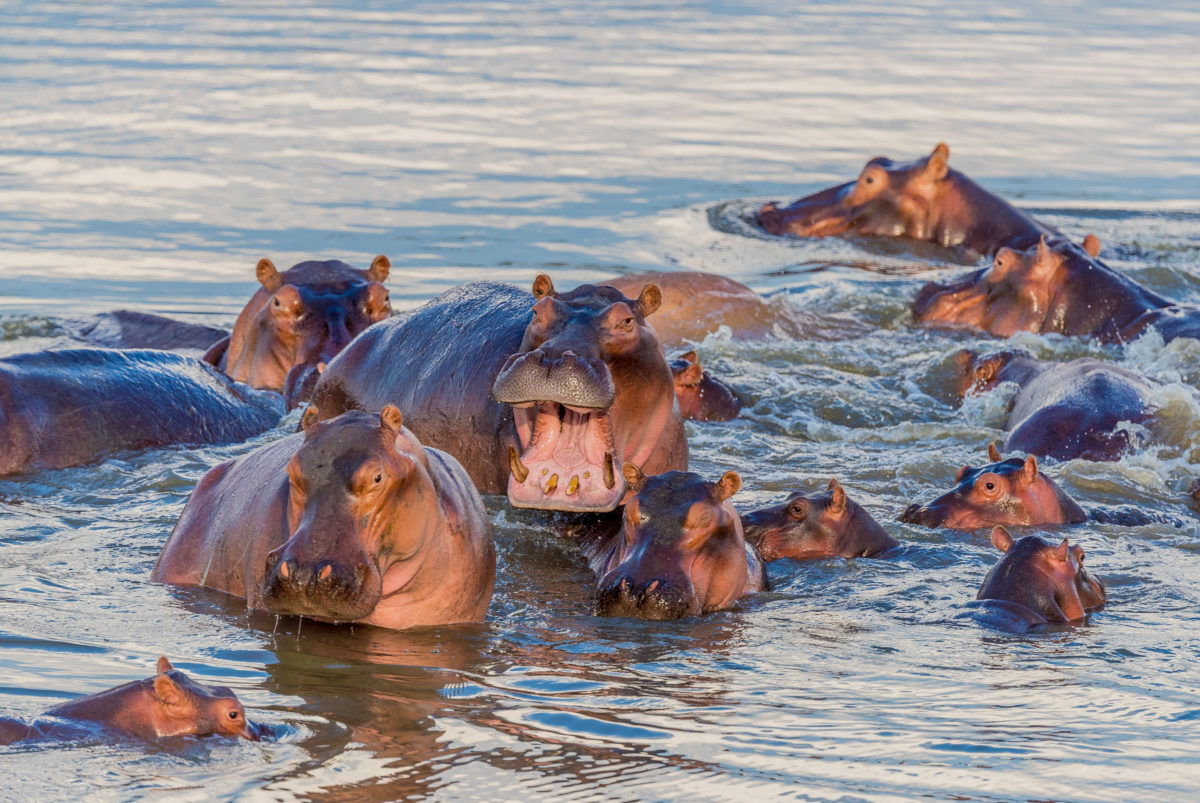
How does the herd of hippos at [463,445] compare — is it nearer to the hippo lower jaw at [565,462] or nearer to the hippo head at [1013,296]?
the hippo lower jaw at [565,462]

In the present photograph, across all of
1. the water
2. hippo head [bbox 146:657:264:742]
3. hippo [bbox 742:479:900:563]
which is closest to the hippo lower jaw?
the water

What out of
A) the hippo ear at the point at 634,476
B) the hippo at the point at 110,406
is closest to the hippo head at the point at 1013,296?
the hippo at the point at 110,406

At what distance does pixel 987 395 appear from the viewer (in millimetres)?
9250

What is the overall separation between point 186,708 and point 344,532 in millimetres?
752

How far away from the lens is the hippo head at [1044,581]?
557 centimetres

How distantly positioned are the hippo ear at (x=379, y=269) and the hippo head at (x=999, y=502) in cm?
304

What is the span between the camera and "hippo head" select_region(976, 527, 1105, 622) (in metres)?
5.57

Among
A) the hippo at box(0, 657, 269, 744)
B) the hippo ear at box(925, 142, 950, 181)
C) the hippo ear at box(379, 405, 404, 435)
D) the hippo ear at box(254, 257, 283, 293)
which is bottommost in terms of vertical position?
the hippo at box(0, 657, 269, 744)

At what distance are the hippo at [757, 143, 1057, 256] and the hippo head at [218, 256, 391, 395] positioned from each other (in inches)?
218

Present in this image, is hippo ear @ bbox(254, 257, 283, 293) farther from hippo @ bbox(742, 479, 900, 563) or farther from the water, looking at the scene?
hippo @ bbox(742, 479, 900, 563)

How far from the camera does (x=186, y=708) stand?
3.87 metres

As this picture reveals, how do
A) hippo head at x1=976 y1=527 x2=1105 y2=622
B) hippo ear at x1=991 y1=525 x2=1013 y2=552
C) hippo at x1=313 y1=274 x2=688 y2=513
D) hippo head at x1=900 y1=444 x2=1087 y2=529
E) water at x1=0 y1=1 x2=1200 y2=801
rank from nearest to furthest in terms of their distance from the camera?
water at x1=0 y1=1 x2=1200 y2=801 < hippo head at x1=976 y1=527 x2=1105 y2=622 < hippo at x1=313 y1=274 x2=688 y2=513 < hippo ear at x1=991 y1=525 x2=1013 y2=552 < hippo head at x1=900 y1=444 x2=1087 y2=529

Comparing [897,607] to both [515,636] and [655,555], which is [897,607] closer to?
[655,555]

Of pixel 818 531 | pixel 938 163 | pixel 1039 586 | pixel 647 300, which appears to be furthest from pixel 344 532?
pixel 938 163
